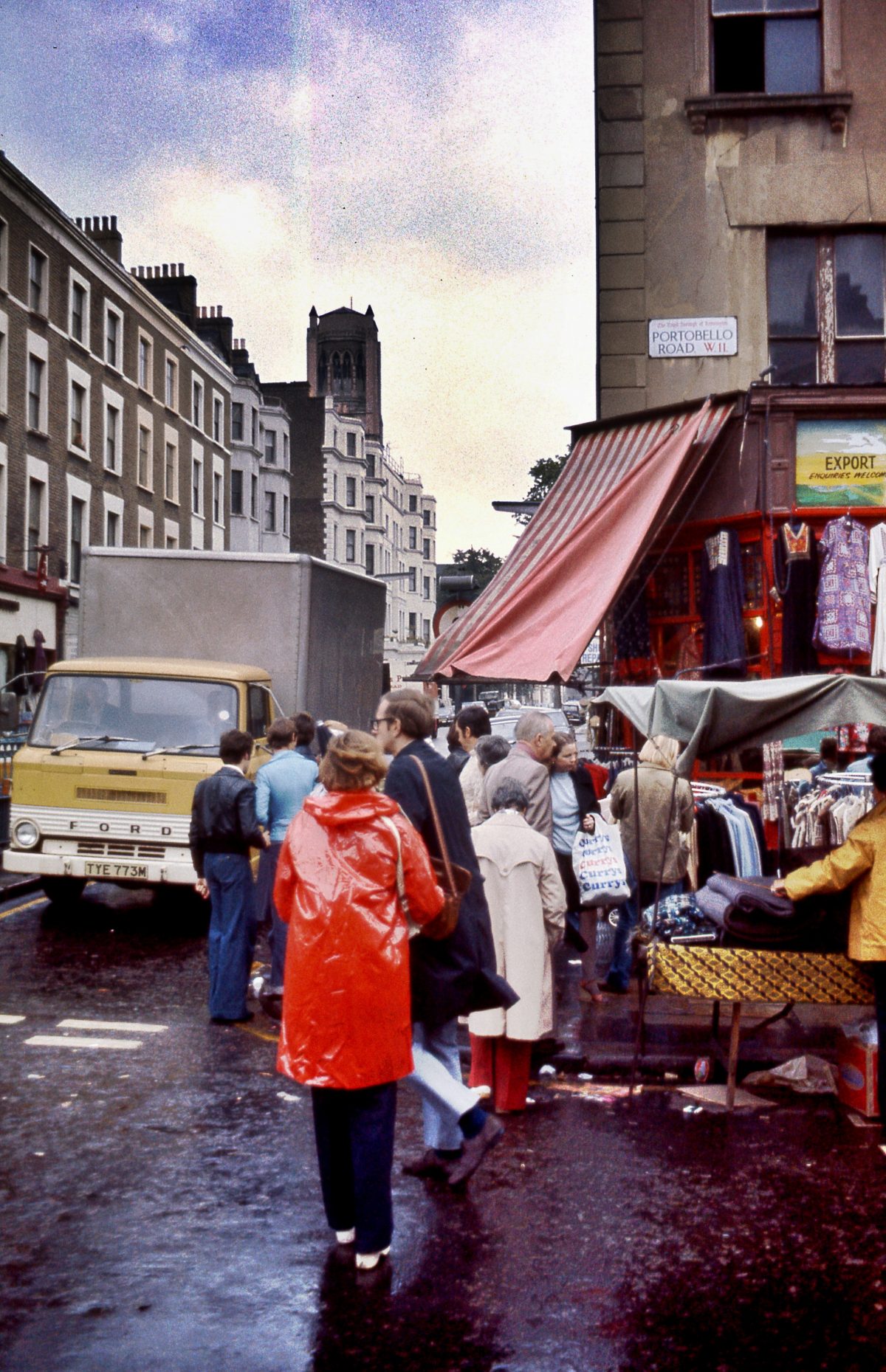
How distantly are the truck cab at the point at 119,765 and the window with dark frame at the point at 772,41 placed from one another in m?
8.42

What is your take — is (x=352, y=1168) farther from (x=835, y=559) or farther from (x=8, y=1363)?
(x=835, y=559)

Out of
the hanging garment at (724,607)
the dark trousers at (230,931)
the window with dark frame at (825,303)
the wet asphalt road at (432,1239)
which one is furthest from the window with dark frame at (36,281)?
the wet asphalt road at (432,1239)

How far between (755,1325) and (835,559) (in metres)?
8.59

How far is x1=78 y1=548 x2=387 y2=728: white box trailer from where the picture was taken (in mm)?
13195

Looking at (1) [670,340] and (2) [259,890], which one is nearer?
(2) [259,890]

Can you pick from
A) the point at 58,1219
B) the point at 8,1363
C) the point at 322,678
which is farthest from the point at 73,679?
the point at 8,1363

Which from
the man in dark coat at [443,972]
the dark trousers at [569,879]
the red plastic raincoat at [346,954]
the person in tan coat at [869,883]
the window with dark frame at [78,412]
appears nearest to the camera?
the red plastic raincoat at [346,954]

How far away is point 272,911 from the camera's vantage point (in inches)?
402

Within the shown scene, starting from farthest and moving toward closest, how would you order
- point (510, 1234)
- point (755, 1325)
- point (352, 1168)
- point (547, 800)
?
point (547, 800), point (510, 1234), point (352, 1168), point (755, 1325)

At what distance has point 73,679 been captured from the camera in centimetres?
1207

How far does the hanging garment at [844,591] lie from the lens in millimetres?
11680

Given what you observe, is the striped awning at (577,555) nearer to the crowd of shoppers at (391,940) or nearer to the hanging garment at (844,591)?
the hanging garment at (844,591)

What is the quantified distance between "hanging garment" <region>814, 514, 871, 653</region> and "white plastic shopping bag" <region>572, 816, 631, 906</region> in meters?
3.84

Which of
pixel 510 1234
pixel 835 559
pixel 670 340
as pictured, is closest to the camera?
pixel 510 1234
